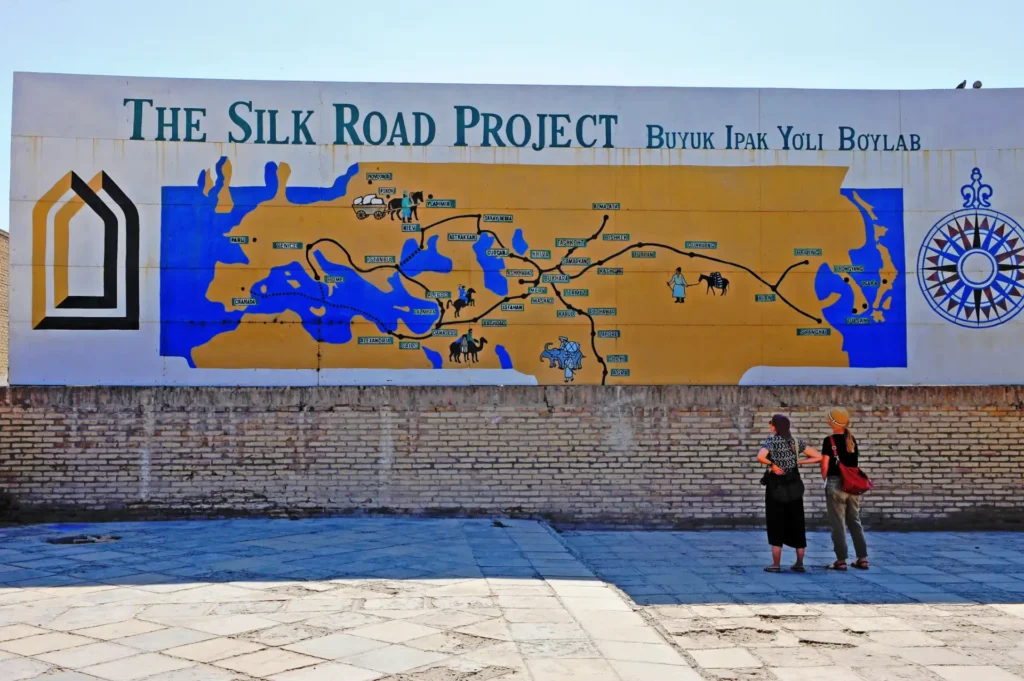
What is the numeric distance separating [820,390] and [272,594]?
6813 mm

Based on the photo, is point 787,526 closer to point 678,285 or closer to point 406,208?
point 678,285

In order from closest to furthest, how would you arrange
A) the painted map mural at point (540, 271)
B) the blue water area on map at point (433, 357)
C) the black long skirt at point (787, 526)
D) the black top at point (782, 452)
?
the black long skirt at point (787, 526), the black top at point (782, 452), the painted map mural at point (540, 271), the blue water area on map at point (433, 357)

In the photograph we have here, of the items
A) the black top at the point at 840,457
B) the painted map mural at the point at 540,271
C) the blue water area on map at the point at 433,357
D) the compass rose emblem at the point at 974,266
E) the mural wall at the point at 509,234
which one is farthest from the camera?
the compass rose emblem at the point at 974,266

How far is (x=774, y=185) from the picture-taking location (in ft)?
36.8

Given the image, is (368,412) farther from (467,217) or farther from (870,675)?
(870,675)

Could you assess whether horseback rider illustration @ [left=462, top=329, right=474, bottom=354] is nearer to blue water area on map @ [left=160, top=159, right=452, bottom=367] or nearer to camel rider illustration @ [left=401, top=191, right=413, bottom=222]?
blue water area on map @ [left=160, top=159, right=452, bottom=367]

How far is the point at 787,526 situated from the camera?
8.23 meters

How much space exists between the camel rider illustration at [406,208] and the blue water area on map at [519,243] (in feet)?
4.00

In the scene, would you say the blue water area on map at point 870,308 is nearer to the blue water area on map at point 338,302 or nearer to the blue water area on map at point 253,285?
the blue water area on map at point 253,285

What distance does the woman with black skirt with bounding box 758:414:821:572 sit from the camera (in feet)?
27.0

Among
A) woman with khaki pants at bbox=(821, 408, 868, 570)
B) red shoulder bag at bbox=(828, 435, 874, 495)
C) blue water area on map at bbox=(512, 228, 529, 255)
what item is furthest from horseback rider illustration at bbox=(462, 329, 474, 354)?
red shoulder bag at bbox=(828, 435, 874, 495)

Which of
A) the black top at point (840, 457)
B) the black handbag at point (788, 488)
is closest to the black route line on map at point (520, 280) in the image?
the black top at point (840, 457)

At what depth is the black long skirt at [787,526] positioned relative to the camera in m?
8.21

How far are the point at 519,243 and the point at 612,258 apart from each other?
1.10 meters
